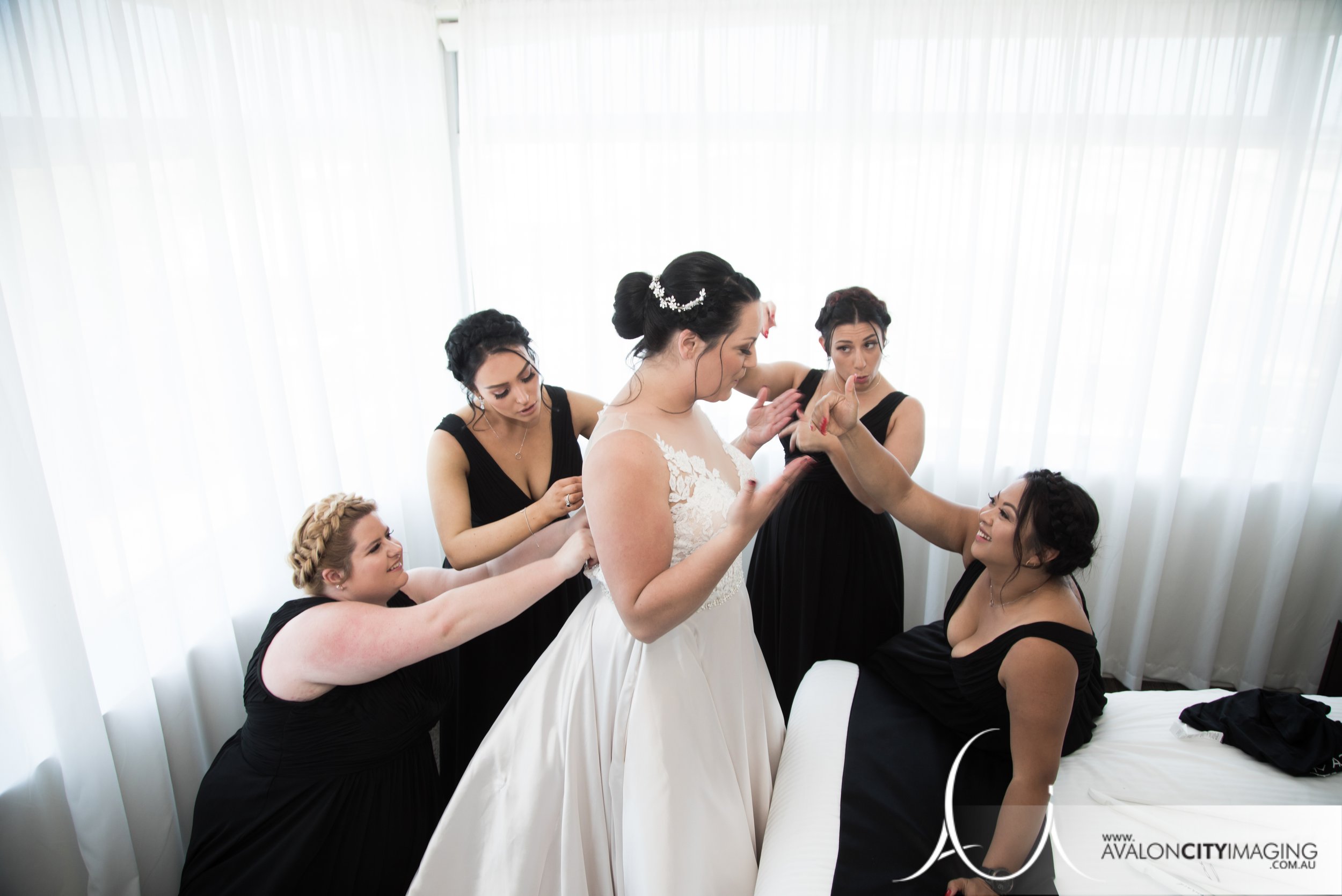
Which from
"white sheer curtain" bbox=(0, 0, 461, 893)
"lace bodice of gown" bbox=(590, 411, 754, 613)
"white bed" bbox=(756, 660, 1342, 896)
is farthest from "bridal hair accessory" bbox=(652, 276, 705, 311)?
"white sheer curtain" bbox=(0, 0, 461, 893)

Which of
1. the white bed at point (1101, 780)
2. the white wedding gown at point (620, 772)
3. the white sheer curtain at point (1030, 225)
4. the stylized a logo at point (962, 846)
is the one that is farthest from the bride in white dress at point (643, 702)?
the white sheer curtain at point (1030, 225)

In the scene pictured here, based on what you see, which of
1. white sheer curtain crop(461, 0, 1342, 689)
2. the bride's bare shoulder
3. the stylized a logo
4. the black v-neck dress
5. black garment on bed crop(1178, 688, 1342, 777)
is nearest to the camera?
the stylized a logo

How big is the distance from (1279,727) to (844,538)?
3.53 ft

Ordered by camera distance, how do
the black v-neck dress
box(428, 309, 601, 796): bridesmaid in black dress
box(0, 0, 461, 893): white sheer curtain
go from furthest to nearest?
the black v-neck dress, box(428, 309, 601, 796): bridesmaid in black dress, box(0, 0, 461, 893): white sheer curtain

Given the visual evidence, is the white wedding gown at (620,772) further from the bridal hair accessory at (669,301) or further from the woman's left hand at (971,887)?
the woman's left hand at (971,887)

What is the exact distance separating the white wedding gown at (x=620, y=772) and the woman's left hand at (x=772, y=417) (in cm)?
34

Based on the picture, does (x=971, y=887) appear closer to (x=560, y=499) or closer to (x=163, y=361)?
(x=560, y=499)

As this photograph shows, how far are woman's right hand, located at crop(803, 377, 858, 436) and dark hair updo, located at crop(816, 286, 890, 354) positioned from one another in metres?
0.40

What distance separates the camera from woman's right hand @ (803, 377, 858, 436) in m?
1.81

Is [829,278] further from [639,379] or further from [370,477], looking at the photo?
[370,477]

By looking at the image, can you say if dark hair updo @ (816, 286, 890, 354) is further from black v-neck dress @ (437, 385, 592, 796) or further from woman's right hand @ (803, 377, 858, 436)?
black v-neck dress @ (437, 385, 592, 796)

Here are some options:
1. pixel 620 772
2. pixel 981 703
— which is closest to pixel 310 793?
pixel 620 772

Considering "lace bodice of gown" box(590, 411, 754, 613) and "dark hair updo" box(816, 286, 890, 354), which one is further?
"dark hair updo" box(816, 286, 890, 354)

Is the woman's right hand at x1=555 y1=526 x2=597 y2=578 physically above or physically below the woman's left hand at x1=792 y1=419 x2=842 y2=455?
below
